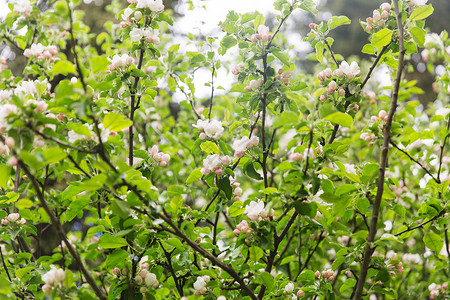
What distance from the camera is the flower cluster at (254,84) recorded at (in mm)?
2014

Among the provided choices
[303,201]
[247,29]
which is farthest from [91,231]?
[247,29]

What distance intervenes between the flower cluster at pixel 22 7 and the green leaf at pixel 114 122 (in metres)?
2.10

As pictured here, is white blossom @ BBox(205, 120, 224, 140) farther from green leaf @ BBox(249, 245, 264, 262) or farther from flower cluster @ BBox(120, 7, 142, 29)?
flower cluster @ BBox(120, 7, 142, 29)

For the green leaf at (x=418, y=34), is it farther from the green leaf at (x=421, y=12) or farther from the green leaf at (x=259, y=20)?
the green leaf at (x=259, y=20)

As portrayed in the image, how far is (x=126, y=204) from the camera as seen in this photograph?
135 cm

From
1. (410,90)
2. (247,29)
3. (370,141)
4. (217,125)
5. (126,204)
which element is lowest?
(126,204)

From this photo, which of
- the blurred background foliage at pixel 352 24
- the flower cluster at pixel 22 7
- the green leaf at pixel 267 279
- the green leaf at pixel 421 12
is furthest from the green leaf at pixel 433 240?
the blurred background foliage at pixel 352 24

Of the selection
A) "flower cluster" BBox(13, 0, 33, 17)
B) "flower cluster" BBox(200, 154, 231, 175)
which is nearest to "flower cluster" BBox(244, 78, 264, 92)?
"flower cluster" BBox(200, 154, 231, 175)

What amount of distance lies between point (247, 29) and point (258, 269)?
4.19 ft

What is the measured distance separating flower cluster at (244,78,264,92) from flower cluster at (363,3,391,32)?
646mm

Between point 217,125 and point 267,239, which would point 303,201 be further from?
point 217,125

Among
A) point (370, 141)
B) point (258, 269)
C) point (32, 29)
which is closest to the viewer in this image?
point (258, 269)

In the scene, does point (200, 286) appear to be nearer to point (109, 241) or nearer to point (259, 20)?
point (109, 241)

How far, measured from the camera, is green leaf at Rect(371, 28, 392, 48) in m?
1.79
